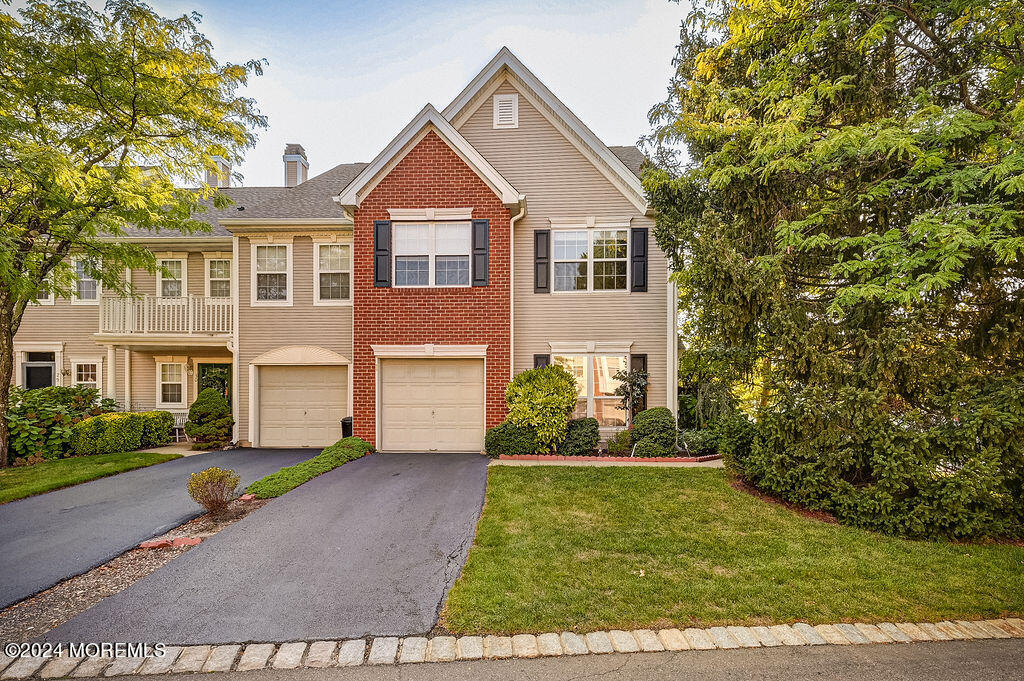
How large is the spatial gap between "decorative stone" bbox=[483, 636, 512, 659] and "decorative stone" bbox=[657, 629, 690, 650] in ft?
4.25

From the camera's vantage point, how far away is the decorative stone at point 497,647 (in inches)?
135

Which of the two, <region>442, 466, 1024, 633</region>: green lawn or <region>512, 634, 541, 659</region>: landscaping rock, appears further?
<region>442, 466, 1024, 633</region>: green lawn

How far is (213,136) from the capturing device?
10.3 metres

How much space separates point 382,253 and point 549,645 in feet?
29.7

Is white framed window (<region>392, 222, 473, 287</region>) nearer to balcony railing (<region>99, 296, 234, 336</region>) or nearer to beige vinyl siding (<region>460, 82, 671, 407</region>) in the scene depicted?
beige vinyl siding (<region>460, 82, 671, 407</region>)

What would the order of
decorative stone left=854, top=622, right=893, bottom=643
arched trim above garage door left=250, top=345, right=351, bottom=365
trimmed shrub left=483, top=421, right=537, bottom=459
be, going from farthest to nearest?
arched trim above garage door left=250, top=345, right=351, bottom=365, trimmed shrub left=483, top=421, right=537, bottom=459, decorative stone left=854, top=622, right=893, bottom=643

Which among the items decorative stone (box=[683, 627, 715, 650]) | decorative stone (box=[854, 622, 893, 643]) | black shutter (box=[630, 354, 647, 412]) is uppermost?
black shutter (box=[630, 354, 647, 412])

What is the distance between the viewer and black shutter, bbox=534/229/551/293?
10812 millimetres

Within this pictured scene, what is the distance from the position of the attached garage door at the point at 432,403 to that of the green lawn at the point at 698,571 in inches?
156

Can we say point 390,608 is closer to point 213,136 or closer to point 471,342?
point 471,342

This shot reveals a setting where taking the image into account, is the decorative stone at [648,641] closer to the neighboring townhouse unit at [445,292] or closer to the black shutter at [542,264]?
the neighboring townhouse unit at [445,292]

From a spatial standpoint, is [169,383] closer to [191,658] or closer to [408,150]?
[408,150]

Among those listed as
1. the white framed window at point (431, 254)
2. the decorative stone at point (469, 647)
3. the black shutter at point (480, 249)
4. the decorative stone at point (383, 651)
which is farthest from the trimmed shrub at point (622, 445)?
the decorative stone at point (383, 651)

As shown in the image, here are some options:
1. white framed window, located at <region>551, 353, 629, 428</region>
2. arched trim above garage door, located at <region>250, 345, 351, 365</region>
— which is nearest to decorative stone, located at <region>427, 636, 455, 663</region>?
white framed window, located at <region>551, 353, 629, 428</region>
